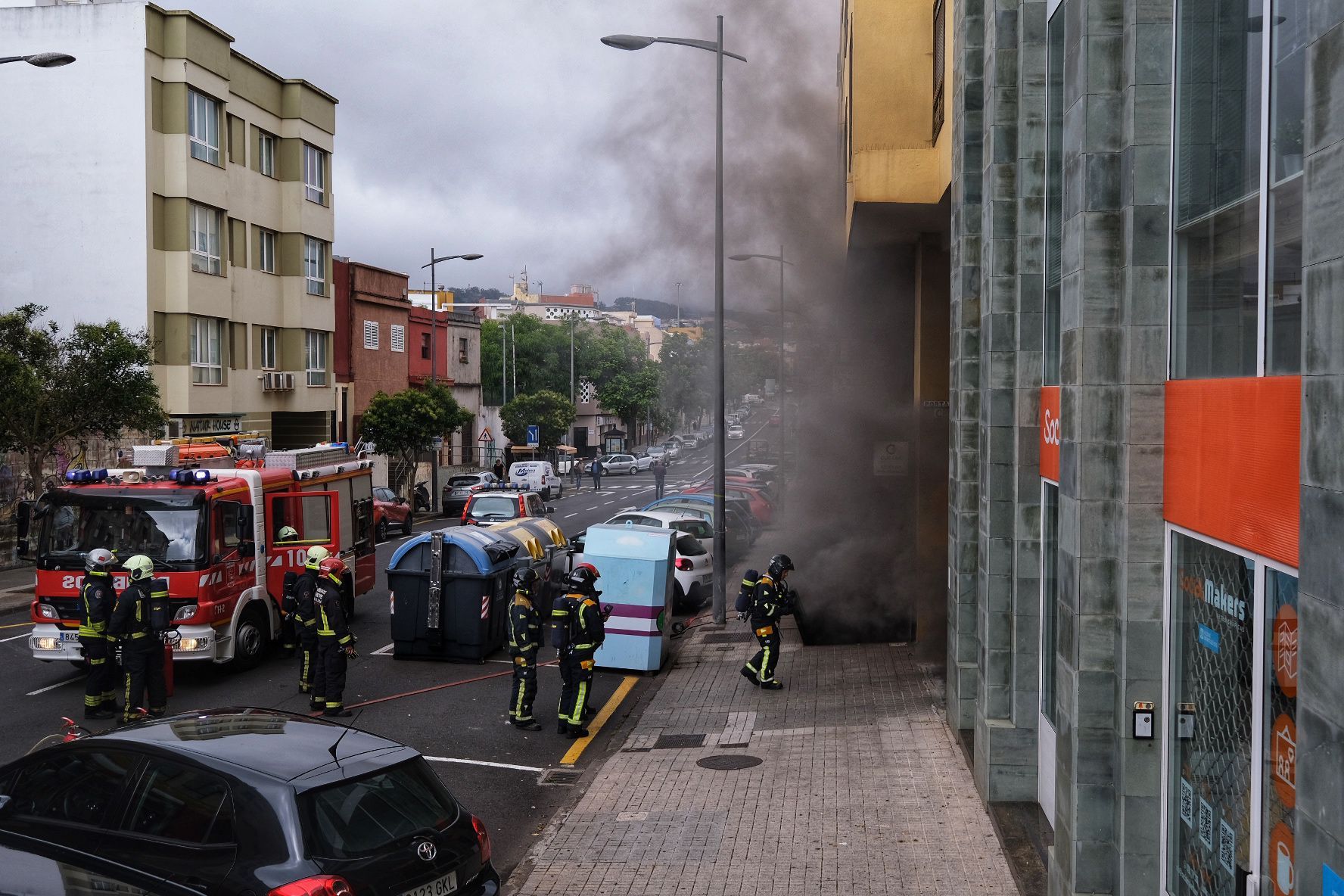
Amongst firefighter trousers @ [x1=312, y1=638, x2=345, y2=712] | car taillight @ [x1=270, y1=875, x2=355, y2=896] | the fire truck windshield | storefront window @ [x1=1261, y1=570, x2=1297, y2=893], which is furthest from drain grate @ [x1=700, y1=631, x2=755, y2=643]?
storefront window @ [x1=1261, y1=570, x2=1297, y2=893]

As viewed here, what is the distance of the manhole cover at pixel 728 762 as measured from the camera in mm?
9836

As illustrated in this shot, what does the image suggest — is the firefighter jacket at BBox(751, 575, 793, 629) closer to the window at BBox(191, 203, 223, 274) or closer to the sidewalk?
the sidewalk

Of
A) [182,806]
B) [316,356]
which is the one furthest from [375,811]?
[316,356]

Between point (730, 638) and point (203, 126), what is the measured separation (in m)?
20.8

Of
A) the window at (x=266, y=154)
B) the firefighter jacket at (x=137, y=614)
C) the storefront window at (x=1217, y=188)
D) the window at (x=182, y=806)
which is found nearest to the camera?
the storefront window at (x=1217, y=188)

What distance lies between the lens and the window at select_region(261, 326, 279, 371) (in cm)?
3344

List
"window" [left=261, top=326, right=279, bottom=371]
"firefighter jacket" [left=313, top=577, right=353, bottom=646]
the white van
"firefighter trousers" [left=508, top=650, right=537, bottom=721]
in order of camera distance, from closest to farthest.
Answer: "firefighter trousers" [left=508, top=650, right=537, bottom=721] → "firefighter jacket" [left=313, top=577, right=353, bottom=646] → "window" [left=261, top=326, right=279, bottom=371] → the white van

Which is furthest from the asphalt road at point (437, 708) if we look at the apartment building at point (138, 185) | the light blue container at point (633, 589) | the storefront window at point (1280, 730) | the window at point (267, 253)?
the window at point (267, 253)

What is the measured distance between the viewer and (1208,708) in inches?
201

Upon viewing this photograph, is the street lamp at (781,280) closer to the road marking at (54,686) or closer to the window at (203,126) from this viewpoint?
the window at (203,126)

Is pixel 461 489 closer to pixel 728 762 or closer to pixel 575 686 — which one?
pixel 575 686

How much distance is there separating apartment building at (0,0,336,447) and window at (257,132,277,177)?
110 cm

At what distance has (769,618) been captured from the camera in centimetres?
1260

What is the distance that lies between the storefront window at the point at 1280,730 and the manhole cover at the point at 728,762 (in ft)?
18.8
